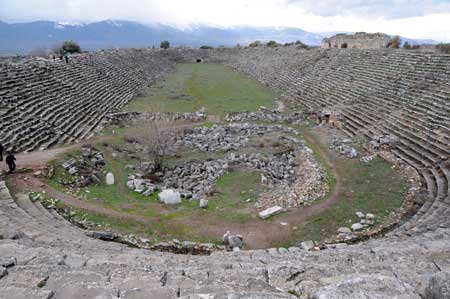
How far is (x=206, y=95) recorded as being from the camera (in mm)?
43250

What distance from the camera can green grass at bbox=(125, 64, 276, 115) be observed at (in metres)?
36.4

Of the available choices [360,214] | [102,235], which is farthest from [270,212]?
[102,235]

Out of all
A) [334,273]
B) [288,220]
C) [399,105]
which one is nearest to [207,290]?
[334,273]

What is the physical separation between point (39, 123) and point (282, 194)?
17.2 metres

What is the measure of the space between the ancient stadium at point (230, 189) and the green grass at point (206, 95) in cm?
57

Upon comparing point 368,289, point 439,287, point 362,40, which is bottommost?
point 368,289

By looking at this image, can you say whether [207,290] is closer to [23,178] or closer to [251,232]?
[251,232]

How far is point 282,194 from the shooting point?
1684 cm

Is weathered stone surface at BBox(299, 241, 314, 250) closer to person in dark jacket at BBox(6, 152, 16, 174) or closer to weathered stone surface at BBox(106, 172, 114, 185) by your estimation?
weathered stone surface at BBox(106, 172, 114, 185)

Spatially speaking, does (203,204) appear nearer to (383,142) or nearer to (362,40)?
(383,142)

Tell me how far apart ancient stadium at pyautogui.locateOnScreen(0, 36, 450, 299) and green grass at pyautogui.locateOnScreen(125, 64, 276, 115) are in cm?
57

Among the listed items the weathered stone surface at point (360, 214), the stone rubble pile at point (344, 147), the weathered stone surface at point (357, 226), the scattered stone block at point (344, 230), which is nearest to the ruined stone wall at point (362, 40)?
the stone rubble pile at point (344, 147)

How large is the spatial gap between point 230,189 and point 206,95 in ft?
88.2

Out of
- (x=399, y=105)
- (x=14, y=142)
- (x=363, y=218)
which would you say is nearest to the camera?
(x=363, y=218)
